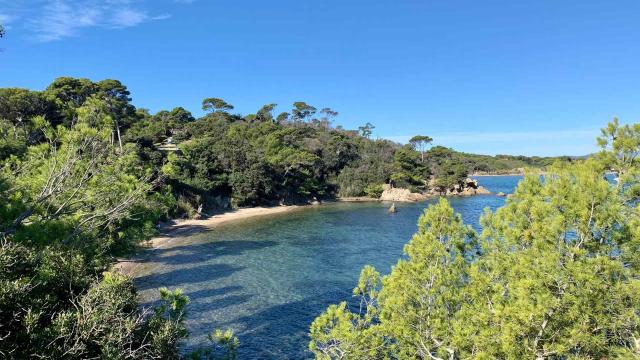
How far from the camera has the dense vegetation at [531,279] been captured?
9922 millimetres

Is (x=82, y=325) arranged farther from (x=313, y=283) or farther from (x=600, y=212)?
(x=313, y=283)

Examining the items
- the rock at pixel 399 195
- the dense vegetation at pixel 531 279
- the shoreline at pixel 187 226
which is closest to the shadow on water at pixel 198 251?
the shoreline at pixel 187 226

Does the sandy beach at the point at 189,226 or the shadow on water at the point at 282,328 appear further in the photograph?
the sandy beach at the point at 189,226

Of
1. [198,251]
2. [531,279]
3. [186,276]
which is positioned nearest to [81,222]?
[531,279]

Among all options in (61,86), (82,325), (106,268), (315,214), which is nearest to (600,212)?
(82,325)

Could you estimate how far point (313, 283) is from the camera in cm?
3481

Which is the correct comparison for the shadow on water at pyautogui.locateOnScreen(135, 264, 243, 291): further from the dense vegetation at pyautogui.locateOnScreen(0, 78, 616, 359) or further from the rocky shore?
the rocky shore

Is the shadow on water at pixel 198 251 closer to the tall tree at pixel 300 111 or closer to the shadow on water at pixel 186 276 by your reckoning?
the shadow on water at pixel 186 276

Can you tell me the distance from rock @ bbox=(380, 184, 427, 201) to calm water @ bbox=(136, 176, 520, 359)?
33684 millimetres

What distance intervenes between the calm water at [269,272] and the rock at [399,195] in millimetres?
33684

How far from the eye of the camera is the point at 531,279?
10039 mm

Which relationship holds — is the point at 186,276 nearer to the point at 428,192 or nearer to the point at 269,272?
the point at 269,272

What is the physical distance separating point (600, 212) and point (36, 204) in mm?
17609

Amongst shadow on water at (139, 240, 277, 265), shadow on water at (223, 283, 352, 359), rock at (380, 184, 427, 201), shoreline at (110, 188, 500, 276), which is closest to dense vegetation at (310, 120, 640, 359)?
shadow on water at (223, 283, 352, 359)
